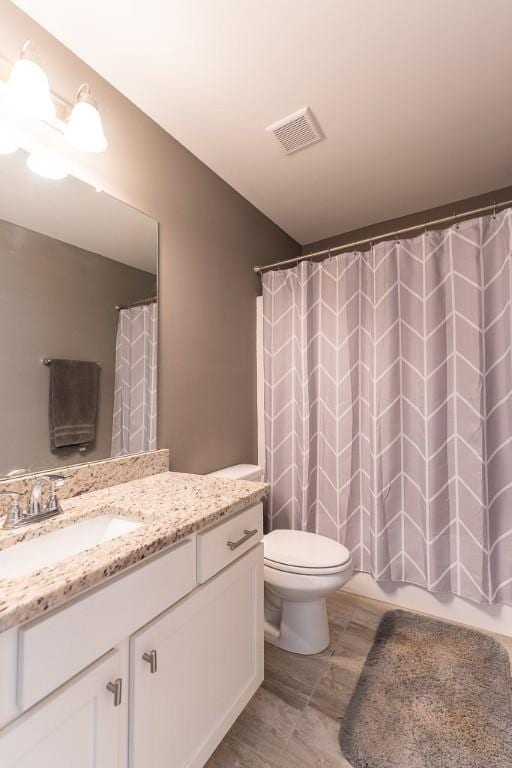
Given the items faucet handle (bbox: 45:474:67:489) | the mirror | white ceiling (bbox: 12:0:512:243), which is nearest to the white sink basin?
faucet handle (bbox: 45:474:67:489)

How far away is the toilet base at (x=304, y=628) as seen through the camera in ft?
5.04

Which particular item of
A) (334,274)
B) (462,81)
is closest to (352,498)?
(334,274)

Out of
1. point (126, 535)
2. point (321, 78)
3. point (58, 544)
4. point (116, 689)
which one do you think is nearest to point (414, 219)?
point (321, 78)

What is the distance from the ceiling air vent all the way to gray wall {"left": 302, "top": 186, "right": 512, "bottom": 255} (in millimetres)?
1026

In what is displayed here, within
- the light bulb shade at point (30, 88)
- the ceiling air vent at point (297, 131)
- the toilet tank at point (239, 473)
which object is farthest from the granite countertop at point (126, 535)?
the ceiling air vent at point (297, 131)

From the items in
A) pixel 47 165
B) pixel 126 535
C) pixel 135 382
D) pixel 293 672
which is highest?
→ pixel 47 165

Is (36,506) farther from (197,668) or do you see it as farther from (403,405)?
(403,405)

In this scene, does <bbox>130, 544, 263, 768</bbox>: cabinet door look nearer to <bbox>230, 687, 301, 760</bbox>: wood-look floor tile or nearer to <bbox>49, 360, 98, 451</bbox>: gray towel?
<bbox>230, 687, 301, 760</bbox>: wood-look floor tile

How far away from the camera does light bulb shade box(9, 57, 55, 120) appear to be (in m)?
0.98

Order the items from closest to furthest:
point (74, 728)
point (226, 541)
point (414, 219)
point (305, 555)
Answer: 1. point (74, 728)
2. point (226, 541)
3. point (305, 555)
4. point (414, 219)

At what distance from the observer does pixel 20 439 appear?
106cm

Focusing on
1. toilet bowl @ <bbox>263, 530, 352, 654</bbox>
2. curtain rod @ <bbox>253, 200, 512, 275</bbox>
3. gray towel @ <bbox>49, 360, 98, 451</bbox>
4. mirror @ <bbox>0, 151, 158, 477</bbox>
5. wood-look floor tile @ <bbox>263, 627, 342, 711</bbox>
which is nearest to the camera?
mirror @ <bbox>0, 151, 158, 477</bbox>

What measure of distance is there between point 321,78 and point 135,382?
141cm

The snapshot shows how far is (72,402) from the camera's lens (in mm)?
1218
